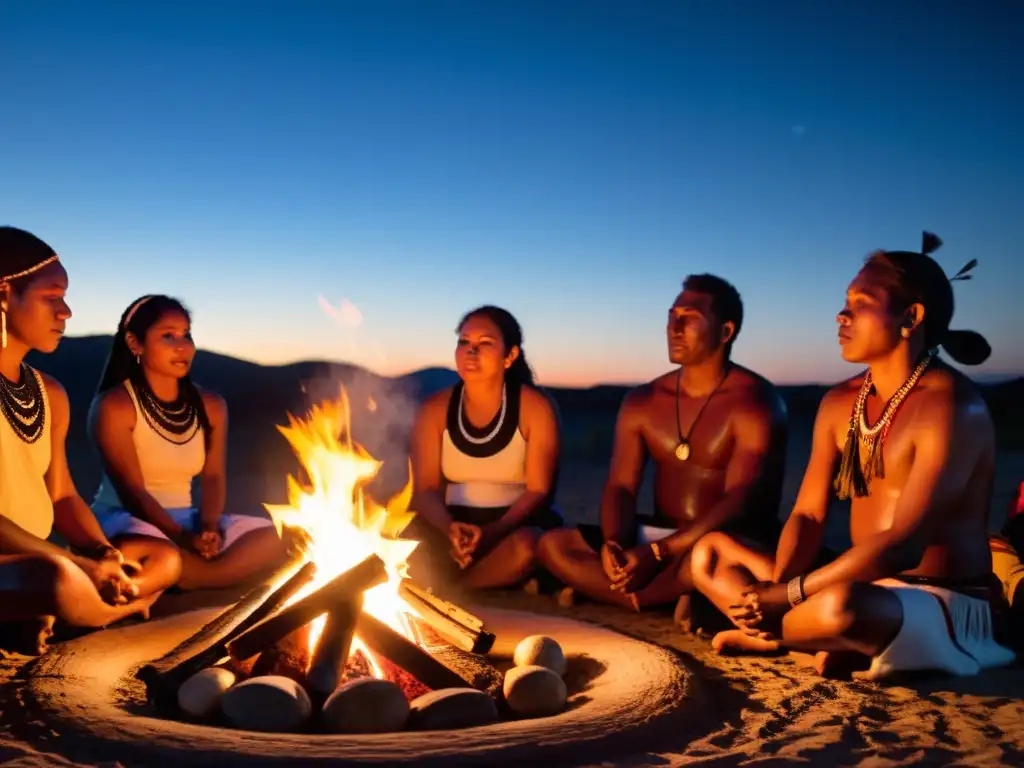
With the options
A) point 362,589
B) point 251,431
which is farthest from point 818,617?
point 251,431

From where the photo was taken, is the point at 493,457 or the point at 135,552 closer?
A: the point at 135,552

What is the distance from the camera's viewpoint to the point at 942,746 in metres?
4.25

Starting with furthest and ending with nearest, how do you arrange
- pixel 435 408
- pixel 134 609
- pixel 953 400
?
pixel 435 408, pixel 134 609, pixel 953 400

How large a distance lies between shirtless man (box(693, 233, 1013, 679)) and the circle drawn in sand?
752 millimetres

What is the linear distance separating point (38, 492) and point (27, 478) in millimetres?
125

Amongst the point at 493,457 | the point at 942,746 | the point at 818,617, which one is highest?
the point at 493,457

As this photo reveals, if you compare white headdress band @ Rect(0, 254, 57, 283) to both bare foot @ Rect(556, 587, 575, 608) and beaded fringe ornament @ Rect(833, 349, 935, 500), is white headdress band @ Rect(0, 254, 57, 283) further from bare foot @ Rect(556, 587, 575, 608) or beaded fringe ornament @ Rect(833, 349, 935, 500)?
beaded fringe ornament @ Rect(833, 349, 935, 500)

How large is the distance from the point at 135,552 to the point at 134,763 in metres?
2.80

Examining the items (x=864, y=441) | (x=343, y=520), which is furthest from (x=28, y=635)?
(x=864, y=441)

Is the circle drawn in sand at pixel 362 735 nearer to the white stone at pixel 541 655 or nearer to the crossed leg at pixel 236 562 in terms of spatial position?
the white stone at pixel 541 655

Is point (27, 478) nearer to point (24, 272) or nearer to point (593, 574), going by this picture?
point (24, 272)

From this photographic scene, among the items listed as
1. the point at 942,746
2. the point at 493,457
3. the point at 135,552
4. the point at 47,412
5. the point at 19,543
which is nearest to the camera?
the point at 942,746

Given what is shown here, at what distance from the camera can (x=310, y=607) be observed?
193 inches

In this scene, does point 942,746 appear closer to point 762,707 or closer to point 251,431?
point 762,707
